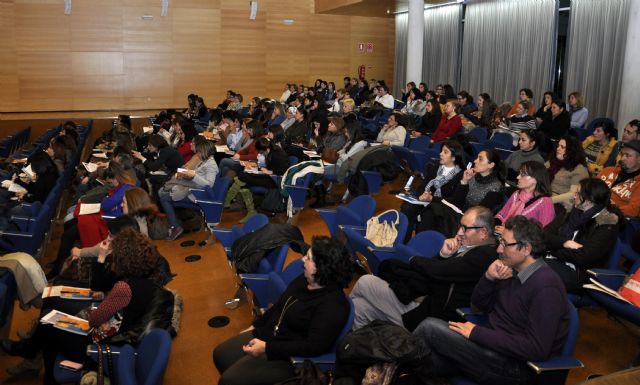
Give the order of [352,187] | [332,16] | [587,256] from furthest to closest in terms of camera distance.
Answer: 1. [332,16]
2. [352,187]
3. [587,256]

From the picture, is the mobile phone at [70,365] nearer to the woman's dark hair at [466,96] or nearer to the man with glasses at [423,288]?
the man with glasses at [423,288]

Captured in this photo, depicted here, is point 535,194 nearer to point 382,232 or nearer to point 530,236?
point 382,232

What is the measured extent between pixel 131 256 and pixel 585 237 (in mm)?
3130

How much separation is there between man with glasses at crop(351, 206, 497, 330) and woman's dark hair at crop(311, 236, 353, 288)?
33cm

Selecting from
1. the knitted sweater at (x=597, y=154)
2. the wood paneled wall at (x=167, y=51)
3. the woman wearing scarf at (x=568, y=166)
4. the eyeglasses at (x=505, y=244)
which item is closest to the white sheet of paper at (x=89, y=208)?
the eyeglasses at (x=505, y=244)

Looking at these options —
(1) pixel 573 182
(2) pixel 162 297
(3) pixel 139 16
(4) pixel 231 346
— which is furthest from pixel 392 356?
(3) pixel 139 16

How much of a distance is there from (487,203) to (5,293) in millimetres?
3936

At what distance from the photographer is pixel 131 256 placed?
137 inches

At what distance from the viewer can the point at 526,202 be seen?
475 cm

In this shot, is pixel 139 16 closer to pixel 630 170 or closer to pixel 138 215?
pixel 138 215

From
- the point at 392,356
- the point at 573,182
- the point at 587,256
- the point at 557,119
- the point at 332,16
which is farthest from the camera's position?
the point at 332,16

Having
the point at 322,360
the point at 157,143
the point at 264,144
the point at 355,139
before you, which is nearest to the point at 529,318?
the point at 322,360

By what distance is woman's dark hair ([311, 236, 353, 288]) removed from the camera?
3150 millimetres

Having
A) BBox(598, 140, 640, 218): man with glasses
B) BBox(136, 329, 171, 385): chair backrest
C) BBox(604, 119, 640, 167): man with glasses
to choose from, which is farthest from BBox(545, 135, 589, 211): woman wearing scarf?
BBox(136, 329, 171, 385): chair backrest
